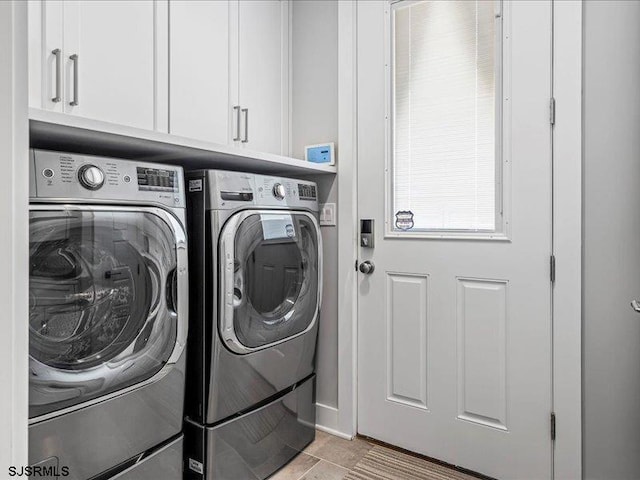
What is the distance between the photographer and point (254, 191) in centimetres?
169

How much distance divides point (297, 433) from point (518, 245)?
131 cm

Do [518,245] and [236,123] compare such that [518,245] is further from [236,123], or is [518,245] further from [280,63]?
[280,63]

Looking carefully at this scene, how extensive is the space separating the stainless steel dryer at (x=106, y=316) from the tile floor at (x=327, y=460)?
59 cm

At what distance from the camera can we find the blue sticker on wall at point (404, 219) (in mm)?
1994

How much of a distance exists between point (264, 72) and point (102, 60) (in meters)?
0.88

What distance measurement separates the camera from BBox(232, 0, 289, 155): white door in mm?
Answer: 2084

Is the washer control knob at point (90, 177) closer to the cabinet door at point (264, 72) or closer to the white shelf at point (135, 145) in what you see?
the white shelf at point (135, 145)

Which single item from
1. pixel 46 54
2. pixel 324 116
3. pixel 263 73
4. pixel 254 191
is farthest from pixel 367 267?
pixel 46 54

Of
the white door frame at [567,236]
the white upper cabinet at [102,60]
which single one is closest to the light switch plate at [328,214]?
the white upper cabinet at [102,60]

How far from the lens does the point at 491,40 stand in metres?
1.77

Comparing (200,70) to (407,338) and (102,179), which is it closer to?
(102,179)

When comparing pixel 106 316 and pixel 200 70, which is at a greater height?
pixel 200 70

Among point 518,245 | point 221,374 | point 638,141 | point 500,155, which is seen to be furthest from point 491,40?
point 221,374

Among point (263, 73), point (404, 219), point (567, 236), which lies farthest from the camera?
point (263, 73)
